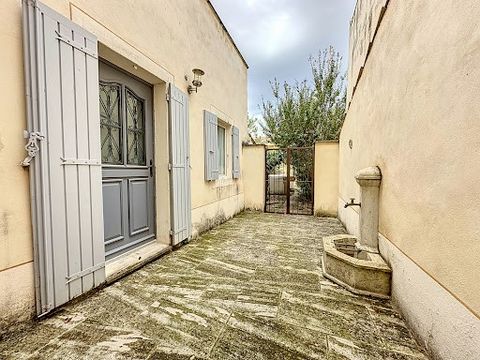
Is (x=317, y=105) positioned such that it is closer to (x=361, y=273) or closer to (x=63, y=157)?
(x=361, y=273)

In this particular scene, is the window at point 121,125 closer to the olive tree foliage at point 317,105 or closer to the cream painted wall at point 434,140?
the cream painted wall at point 434,140

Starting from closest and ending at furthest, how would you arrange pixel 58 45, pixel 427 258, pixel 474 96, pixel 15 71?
pixel 474 96, pixel 427 258, pixel 15 71, pixel 58 45

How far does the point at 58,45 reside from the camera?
67.4 inches

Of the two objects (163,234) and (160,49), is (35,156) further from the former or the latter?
(160,49)

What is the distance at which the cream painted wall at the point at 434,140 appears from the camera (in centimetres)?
106

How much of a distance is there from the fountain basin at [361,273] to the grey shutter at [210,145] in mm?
2552

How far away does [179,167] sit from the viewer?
326 cm

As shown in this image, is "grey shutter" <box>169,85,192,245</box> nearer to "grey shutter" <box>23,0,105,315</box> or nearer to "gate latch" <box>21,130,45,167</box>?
"grey shutter" <box>23,0,105,315</box>

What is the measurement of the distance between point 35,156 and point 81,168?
336 millimetres

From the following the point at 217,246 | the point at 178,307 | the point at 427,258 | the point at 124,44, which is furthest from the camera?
the point at 217,246

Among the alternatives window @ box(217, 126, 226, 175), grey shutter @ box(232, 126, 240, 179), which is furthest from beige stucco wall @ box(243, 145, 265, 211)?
window @ box(217, 126, 226, 175)

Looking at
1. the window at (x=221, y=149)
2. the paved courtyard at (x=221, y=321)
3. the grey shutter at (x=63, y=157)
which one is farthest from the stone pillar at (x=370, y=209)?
the window at (x=221, y=149)

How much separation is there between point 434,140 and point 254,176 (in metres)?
5.23

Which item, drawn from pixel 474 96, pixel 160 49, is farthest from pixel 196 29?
pixel 474 96
